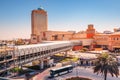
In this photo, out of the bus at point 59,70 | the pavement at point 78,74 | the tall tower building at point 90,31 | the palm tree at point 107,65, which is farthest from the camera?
the tall tower building at point 90,31

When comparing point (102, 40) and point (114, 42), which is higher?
point (102, 40)

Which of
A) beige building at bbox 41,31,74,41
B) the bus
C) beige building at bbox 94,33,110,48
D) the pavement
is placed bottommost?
the pavement

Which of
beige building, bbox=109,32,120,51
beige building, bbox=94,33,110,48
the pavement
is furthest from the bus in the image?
beige building, bbox=94,33,110,48

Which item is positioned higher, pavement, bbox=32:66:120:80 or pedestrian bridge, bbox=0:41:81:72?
pedestrian bridge, bbox=0:41:81:72

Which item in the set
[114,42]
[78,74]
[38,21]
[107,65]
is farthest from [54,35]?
[107,65]

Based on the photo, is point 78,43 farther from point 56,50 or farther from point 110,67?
point 110,67

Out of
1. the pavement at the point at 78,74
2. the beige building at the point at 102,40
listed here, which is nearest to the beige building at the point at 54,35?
the beige building at the point at 102,40

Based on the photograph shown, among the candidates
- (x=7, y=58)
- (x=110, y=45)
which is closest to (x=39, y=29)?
(x=110, y=45)

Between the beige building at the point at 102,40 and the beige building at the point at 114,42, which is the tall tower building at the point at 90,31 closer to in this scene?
the beige building at the point at 102,40

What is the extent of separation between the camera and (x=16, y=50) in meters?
41.8

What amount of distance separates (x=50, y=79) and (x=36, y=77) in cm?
471

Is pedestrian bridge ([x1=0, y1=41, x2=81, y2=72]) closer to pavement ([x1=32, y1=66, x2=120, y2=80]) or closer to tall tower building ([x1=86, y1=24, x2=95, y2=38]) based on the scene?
pavement ([x1=32, y1=66, x2=120, y2=80])

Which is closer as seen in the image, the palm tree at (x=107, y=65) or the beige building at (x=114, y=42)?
the palm tree at (x=107, y=65)

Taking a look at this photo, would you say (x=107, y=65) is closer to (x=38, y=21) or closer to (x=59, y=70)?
(x=59, y=70)
